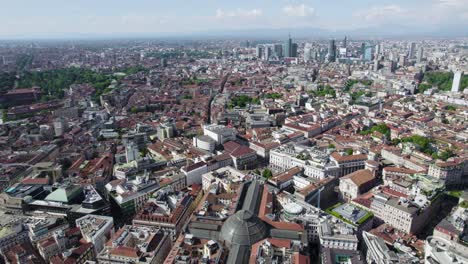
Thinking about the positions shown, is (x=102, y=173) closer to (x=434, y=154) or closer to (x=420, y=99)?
(x=434, y=154)

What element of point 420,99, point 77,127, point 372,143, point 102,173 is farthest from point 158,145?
point 420,99

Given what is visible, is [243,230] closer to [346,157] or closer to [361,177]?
[361,177]

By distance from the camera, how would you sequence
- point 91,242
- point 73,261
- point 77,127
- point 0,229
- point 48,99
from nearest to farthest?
point 73,261 → point 91,242 → point 0,229 → point 77,127 → point 48,99

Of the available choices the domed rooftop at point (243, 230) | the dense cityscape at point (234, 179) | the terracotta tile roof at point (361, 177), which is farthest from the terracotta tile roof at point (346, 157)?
the domed rooftop at point (243, 230)

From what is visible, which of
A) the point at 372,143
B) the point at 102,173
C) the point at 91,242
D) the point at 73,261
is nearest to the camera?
the point at 73,261

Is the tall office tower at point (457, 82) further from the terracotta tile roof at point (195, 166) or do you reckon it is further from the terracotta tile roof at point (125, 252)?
the terracotta tile roof at point (125, 252)

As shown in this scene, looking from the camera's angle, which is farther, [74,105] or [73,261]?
[74,105]
